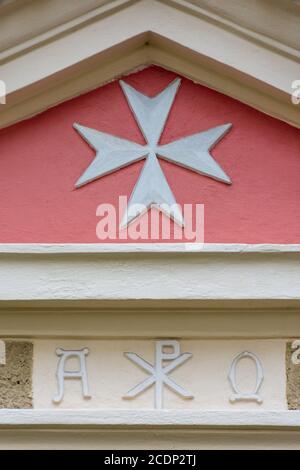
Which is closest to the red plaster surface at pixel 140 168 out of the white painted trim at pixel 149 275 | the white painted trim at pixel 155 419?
the white painted trim at pixel 149 275

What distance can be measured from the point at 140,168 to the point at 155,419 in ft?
2.83

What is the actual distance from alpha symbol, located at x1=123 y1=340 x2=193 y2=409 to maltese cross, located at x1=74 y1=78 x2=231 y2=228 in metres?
0.42

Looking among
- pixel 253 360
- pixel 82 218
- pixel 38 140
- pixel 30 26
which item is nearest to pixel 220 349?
pixel 253 360

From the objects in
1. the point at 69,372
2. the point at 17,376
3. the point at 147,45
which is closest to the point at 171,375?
the point at 69,372

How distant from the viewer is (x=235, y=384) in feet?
12.0

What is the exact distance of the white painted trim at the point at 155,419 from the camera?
3559 mm

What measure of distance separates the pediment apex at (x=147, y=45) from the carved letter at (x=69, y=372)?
85 centimetres

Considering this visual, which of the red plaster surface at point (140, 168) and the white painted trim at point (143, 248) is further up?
the red plaster surface at point (140, 168)

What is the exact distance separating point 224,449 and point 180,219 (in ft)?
2.51

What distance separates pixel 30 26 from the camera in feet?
12.8

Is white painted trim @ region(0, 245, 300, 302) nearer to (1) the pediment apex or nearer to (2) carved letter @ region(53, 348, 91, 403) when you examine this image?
(2) carved letter @ region(53, 348, 91, 403)

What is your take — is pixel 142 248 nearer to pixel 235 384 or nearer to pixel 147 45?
pixel 235 384

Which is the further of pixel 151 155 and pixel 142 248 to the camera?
pixel 151 155

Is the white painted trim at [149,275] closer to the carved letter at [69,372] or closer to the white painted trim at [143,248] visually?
the white painted trim at [143,248]
